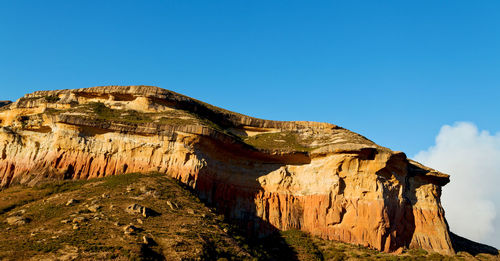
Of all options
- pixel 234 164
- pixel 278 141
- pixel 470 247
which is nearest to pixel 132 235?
pixel 234 164

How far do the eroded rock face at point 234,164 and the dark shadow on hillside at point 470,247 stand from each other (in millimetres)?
3911

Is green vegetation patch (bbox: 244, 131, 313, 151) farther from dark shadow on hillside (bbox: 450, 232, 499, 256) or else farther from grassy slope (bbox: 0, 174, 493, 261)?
dark shadow on hillside (bbox: 450, 232, 499, 256)

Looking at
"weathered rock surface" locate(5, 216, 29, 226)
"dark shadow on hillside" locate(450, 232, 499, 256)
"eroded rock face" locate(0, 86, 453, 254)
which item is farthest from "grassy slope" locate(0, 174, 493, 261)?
"dark shadow on hillside" locate(450, 232, 499, 256)

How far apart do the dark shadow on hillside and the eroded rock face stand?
3.91 meters

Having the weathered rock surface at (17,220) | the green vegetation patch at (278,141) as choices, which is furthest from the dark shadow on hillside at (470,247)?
the weathered rock surface at (17,220)

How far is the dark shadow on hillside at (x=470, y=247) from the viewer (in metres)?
47.1

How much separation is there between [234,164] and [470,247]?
97.1 ft

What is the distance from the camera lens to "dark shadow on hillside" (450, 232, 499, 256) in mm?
47062

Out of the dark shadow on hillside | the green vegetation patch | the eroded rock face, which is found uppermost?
the green vegetation patch

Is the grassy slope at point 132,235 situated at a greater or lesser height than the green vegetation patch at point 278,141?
lesser

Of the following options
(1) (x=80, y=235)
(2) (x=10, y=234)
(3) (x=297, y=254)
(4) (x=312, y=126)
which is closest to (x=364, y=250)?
(3) (x=297, y=254)

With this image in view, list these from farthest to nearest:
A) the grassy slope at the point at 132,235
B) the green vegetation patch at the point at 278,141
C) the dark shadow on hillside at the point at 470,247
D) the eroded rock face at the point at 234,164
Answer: the dark shadow on hillside at the point at 470,247, the green vegetation patch at the point at 278,141, the eroded rock face at the point at 234,164, the grassy slope at the point at 132,235

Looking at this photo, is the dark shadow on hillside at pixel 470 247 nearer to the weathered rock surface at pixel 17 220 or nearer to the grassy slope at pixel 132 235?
the grassy slope at pixel 132 235

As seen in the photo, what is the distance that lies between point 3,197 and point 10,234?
35.4 ft
